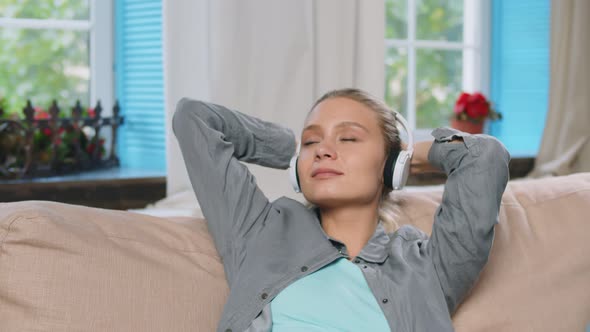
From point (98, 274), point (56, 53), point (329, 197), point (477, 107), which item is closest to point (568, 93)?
point (477, 107)

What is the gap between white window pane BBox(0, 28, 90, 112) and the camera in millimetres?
2889

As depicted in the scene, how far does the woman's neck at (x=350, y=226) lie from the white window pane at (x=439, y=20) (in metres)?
2.39

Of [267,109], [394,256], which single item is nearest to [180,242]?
[394,256]

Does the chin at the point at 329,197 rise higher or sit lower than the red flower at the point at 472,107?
lower

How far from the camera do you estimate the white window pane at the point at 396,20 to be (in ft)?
12.6

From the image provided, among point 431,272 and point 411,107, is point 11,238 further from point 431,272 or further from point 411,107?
point 411,107

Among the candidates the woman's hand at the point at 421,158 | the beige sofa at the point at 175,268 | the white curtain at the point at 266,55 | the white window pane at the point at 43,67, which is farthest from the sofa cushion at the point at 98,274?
the white window pane at the point at 43,67

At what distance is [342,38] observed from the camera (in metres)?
2.74

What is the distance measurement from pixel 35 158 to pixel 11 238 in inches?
51.9

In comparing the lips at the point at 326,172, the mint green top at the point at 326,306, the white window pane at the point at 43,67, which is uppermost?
the white window pane at the point at 43,67

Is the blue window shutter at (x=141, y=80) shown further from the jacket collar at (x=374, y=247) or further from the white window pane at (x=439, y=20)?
the white window pane at (x=439, y=20)

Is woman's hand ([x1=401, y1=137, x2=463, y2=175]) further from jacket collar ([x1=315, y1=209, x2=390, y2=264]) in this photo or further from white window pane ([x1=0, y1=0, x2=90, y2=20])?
white window pane ([x1=0, y1=0, x2=90, y2=20])

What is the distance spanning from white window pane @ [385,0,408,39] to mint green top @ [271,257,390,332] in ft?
8.08

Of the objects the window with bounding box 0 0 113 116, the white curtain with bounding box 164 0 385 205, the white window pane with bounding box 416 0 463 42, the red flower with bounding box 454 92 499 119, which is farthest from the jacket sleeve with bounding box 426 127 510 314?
the white window pane with bounding box 416 0 463 42
